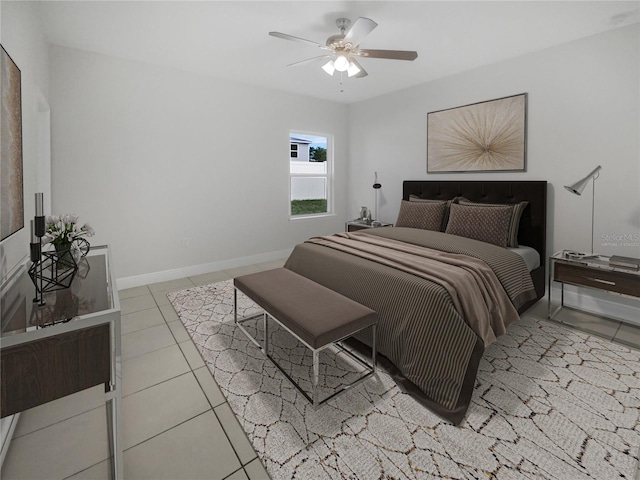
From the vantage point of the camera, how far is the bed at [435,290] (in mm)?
1777

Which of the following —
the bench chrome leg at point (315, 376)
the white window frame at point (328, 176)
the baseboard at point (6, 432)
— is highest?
the white window frame at point (328, 176)

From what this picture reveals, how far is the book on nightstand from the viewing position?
247 cm

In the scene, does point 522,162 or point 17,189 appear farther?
point 522,162

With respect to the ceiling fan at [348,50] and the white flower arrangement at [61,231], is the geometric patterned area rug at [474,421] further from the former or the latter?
the ceiling fan at [348,50]

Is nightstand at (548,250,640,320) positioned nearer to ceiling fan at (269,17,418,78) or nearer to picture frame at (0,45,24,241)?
ceiling fan at (269,17,418,78)

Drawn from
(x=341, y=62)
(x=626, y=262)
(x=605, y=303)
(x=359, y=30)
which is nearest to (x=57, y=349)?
(x=359, y=30)

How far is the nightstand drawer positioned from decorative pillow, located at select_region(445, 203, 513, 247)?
1.67ft

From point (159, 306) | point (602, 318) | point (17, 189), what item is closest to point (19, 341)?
point (17, 189)

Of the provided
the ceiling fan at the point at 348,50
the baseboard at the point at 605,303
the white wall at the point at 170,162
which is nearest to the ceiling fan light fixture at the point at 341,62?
the ceiling fan at the point at 348,50

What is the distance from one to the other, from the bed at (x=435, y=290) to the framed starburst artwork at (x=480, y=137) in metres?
0.47

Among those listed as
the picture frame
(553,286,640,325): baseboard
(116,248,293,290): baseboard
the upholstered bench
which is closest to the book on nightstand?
(553,286,640,325): baseboard

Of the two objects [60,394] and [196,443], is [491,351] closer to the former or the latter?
[196,443]

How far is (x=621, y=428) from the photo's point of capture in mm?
1639

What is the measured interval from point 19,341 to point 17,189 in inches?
46.2
